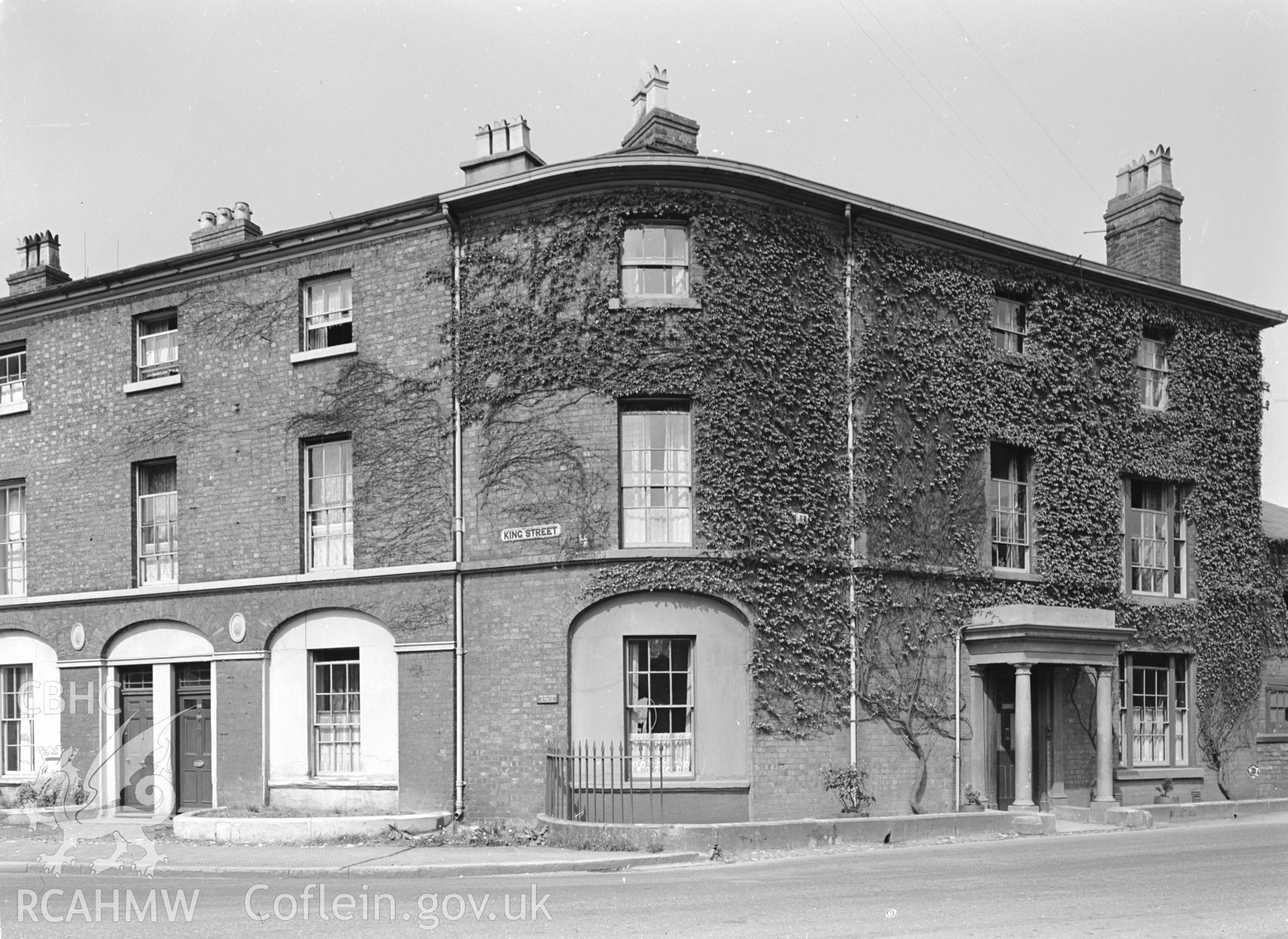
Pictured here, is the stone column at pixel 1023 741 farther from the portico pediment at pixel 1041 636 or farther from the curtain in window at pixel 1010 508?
the curtain in window at pixel 1010 508

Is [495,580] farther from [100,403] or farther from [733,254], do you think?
[100,403]

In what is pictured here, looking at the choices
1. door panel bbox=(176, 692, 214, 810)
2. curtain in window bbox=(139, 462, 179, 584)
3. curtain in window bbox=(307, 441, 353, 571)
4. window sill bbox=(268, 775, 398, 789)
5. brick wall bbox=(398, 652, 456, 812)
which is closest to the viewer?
brick wall bbox=(398, 652, 456, 812)

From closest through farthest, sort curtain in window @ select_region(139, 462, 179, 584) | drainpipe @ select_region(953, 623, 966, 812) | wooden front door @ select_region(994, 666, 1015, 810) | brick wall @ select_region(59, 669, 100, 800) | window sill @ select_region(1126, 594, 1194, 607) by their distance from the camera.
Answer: drainpipe @ select_region(953, 623, 966, 812) < wooden front door @ select_region(994, 666, 1015, 810) < curtain in window @ select_region(139, 462, 179, 584) < brick wall @ select_region(59, 669, 100, 800) < window sill @ select_region(1126, 594, 1194, 607)

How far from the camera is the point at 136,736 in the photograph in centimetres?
2308

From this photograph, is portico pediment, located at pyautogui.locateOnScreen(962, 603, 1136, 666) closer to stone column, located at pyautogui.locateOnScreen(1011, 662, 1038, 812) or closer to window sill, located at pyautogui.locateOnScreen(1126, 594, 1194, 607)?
stone column, located at pyautogui.locateOnScreen(1011, 662, 1038, 812)

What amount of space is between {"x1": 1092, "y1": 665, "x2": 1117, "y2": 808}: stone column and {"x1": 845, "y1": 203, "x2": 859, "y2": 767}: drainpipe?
4.47 metres

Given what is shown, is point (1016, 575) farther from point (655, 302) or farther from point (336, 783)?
point (336, 783)

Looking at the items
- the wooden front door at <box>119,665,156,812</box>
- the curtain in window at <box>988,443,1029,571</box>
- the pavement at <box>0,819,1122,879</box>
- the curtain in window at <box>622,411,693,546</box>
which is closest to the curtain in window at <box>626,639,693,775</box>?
the curtain in window at <box>622,411,693,546</box>

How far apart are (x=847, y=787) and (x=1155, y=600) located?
8474mm

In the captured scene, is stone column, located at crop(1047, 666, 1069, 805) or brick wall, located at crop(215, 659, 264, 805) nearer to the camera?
brick wall, located at crop(215, 659, 264, 805)

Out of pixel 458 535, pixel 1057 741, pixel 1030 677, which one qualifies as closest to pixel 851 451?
pixel 1030 677

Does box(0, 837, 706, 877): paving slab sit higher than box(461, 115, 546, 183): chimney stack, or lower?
lower

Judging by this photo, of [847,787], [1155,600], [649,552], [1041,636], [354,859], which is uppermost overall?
[649,552]

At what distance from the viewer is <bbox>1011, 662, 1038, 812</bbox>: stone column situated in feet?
66.4
